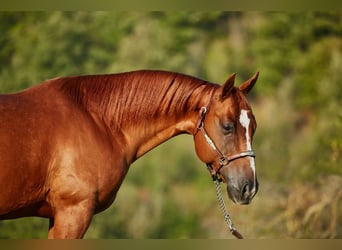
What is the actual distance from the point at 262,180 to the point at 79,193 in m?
10.1

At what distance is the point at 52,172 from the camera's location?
3518 mm

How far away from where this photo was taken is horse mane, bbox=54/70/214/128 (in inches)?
153

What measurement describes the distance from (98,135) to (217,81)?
10867mm

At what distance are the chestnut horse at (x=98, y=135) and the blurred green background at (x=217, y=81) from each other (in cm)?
748

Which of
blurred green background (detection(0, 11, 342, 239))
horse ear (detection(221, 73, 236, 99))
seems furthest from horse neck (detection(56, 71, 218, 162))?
blurred green background (detection(0, 11, 342, 239))

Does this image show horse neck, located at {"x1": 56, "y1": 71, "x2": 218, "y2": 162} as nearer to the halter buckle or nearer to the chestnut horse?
the chestnut horse

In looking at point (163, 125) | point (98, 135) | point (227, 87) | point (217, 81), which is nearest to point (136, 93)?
point (163, 125)

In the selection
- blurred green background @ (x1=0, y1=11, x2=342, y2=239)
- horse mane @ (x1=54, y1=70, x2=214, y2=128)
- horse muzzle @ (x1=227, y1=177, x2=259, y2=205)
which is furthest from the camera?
blurred green background @ (x1=0, y1=11, x2=342, y2=239)

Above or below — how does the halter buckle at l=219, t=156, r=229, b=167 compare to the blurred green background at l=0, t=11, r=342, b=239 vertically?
above

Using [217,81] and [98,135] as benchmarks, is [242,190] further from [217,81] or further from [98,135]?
[217,81]

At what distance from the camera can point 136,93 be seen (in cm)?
394

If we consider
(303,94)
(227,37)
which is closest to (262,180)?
(303,94)

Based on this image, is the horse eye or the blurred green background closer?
the horse eye

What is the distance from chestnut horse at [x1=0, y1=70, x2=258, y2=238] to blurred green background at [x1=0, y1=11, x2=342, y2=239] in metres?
7.48
